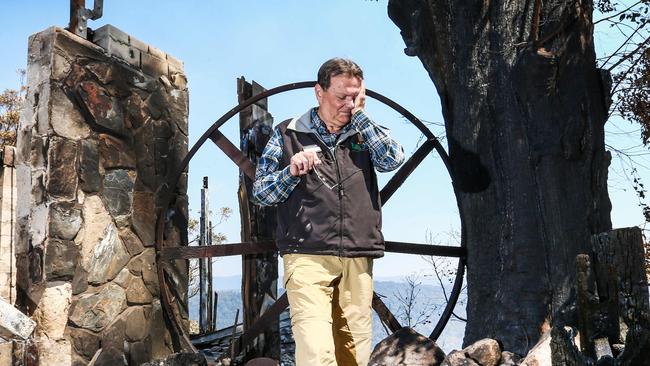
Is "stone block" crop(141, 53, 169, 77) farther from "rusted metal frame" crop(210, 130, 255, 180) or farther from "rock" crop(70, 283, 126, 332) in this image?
"rock" crop(70, 283, 126, 332)

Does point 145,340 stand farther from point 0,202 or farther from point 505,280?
point 505,280

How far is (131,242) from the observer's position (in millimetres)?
5469

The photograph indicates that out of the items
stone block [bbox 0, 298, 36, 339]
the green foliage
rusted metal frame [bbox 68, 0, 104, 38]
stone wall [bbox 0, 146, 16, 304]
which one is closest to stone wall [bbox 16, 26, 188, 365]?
rusted metal frame [bbox 68, 0, 104, 38]

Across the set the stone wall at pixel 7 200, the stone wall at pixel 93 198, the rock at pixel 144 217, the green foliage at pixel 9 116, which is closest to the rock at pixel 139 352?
the stone wall at pixel 93 198

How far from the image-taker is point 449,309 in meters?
5.72

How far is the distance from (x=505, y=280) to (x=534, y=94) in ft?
4.62

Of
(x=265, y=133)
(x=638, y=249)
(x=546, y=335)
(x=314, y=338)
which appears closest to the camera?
(x=638, y=249)

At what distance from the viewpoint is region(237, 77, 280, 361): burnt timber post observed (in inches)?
235

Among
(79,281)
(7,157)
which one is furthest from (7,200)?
(79,281)

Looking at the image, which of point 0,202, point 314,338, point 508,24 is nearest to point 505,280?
point 508,24

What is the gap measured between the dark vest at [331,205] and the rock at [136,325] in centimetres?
235

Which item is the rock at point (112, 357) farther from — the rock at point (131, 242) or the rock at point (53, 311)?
the rock at point (131, 242)

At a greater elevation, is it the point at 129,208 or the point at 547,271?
the point at 129,208

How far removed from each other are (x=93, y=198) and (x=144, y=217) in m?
0.58
